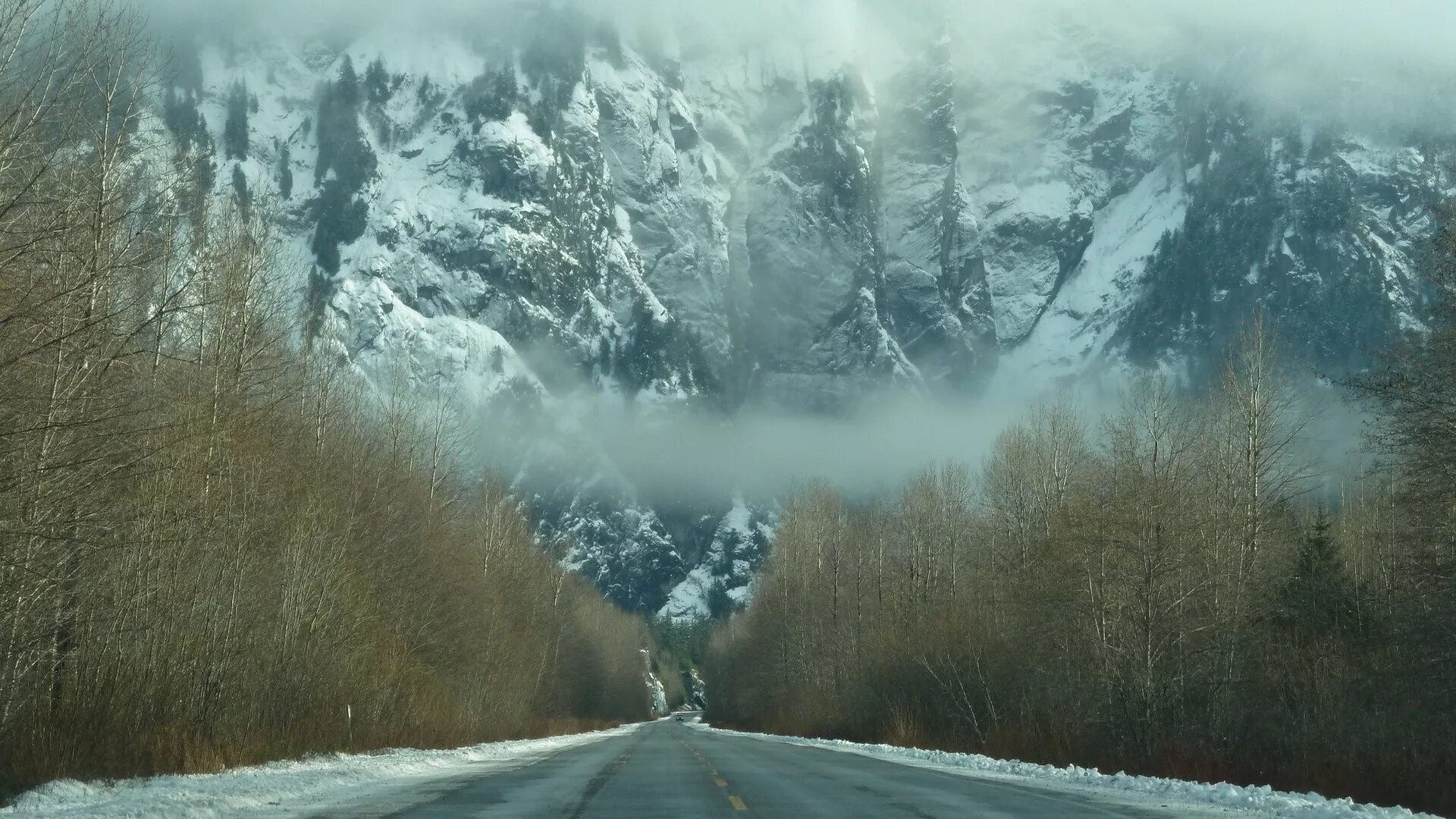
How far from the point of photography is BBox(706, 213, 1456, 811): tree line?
77.6 feet

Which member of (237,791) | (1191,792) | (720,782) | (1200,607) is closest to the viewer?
(237,791)

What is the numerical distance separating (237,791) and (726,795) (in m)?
6.61

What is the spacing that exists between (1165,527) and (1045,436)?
3750 centimetres

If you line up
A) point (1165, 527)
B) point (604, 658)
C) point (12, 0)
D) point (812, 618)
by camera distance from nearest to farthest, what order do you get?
point (12, 0), point (1165, 527), point (812, 618), point (604, 658)

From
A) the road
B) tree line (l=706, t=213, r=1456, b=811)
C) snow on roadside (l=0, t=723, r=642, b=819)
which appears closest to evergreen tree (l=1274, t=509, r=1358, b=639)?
tree line (l=706, t=213, r=1456, b=811)

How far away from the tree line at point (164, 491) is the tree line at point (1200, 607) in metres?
18.1

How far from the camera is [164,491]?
72.3 ft

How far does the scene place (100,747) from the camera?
57.0ft

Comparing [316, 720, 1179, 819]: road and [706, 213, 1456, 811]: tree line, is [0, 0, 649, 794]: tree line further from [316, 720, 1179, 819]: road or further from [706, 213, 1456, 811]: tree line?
[706, 213, 1456, 811]: tree line

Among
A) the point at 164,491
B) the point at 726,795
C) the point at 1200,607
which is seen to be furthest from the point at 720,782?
the point at 1200,607

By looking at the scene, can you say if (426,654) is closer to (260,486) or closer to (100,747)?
(260,486)

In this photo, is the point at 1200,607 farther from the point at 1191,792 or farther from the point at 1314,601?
the point at 1191,792

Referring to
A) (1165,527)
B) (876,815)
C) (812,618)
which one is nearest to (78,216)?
(876,815)

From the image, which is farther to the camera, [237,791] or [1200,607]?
[1200,607]
